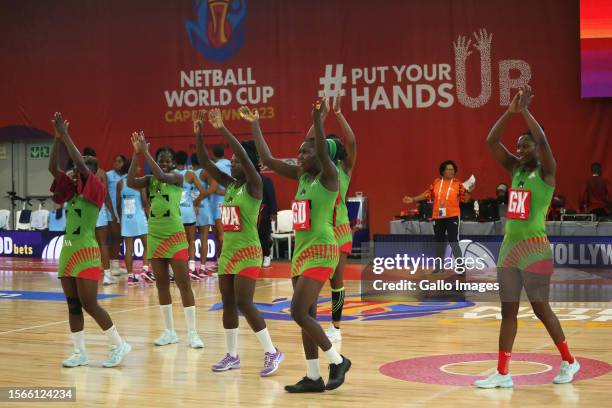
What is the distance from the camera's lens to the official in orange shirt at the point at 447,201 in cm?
1352

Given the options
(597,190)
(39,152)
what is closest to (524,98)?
(597,190)

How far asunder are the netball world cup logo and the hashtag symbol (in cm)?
209

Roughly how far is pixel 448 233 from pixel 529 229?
24.4ft

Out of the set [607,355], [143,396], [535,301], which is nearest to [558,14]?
[607,355]

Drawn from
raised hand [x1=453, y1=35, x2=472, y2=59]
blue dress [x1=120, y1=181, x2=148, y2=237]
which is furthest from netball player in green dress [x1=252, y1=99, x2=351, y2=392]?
raised hand [x1=453, y1=35, x2=472, y2=59]

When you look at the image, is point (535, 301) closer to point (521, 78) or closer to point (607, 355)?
point (607, 355)

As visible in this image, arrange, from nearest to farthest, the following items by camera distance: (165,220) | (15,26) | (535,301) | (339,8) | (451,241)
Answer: (535,301) → (165,220) → (451,241) → (339,8) → (15,26)

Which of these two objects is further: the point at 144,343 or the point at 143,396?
the point at 144,343

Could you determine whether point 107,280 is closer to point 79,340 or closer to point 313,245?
point 79,340

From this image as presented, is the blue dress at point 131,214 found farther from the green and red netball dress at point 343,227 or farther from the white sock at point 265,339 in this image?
the white sock at point 265,339

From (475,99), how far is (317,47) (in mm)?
3456

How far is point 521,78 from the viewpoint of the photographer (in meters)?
17.5

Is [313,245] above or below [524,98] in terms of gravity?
below

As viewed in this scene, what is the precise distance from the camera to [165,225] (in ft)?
28.2
